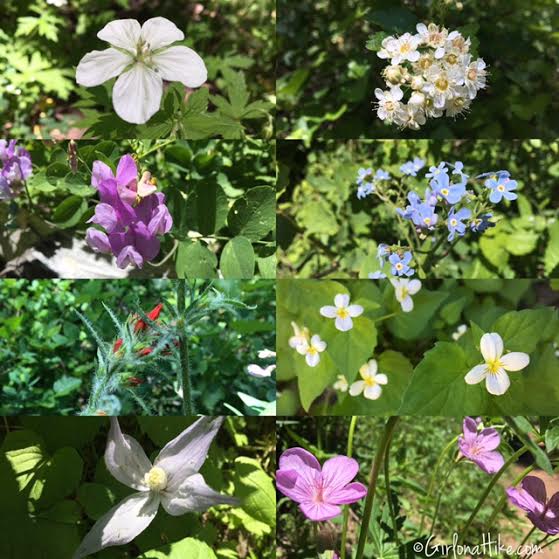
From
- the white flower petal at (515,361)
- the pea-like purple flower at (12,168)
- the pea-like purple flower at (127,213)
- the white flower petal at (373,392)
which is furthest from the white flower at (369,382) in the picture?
the pea-like purple flower at (12,168)

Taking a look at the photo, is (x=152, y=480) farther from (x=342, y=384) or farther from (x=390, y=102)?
(x=390, y=102)

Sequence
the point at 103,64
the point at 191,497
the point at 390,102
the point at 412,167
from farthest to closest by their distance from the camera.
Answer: the point at 412,167 < the point at 390,102 < the point at 103,64 < the point at 191,497

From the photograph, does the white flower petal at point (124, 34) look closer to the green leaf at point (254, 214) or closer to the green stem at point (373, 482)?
the green leaf at point (254, 214)

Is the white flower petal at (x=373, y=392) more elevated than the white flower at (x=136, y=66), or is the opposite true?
the white flower at (x=136, y=66)

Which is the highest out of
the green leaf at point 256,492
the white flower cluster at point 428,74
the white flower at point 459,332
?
the white flower cluster at point 428,74

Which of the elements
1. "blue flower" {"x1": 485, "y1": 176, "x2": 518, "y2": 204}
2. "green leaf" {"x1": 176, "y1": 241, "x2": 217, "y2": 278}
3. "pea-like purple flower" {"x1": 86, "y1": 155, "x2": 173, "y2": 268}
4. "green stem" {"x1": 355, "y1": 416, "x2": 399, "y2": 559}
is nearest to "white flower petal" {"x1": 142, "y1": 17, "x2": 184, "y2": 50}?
"pea-like purple flower" {"x1": 86, "y1": 155, "x2": 173, "y2": 268}

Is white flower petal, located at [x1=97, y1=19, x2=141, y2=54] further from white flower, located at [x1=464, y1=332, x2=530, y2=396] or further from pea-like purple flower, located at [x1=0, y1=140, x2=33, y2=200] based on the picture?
white flower, located at [x1=464, y1=332, x2=530, y2=396]

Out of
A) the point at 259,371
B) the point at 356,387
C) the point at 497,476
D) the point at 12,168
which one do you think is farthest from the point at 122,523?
the point at 12,168
